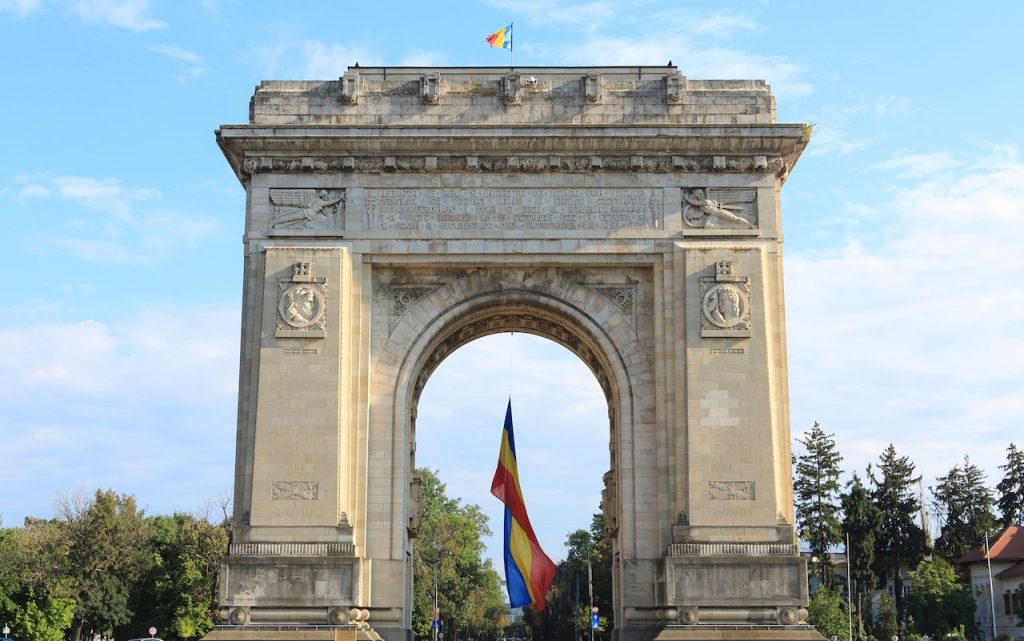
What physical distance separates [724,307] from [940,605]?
4339cm

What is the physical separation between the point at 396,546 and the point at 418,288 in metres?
6.23

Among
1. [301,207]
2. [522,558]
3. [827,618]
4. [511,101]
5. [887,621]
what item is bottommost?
[887,621]

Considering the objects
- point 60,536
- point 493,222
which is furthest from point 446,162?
point 60,536

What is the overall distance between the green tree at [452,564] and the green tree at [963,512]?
32298 millimetres

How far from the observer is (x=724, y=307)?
27.2 metres

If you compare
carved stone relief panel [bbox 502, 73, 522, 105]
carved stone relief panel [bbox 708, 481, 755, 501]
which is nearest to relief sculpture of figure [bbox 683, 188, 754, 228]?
carved stone relief panel [bbox 502, 73, 522, 105]

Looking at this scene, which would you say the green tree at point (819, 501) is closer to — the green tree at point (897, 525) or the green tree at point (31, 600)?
the green tree at point (897, 525)

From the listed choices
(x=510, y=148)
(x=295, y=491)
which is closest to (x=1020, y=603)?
(x=510, y=148)

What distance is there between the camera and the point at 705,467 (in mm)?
26516

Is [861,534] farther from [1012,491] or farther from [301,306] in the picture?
[301,306]

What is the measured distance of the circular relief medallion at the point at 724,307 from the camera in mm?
27219

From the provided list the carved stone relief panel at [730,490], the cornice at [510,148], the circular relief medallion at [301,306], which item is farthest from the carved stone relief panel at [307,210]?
the carved stone relief panel at [730,490]

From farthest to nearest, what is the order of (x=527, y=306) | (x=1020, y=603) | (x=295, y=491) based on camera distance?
(x=1020, y=603) → (x=527, y=306) → (x=295, y=491)

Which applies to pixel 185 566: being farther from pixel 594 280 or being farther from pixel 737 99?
pixel 737 99
